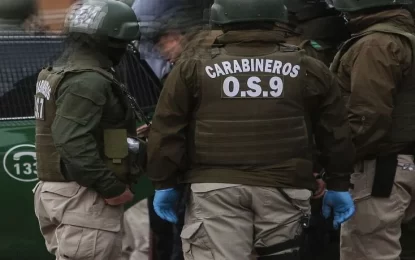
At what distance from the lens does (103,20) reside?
11.8 ft

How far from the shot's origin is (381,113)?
3.65 m

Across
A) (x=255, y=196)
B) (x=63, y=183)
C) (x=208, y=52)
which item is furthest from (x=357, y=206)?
(x=63, y=183)

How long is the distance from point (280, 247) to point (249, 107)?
60cm

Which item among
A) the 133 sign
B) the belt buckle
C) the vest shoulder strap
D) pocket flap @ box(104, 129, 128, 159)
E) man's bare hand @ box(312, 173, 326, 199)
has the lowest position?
man's bare hand @ box(312, 173, 326, 199)

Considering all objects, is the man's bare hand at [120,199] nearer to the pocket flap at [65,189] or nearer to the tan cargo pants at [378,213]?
the pocket flap at [65,189]

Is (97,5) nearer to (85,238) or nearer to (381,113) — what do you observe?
(85,238)

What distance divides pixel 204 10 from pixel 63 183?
160 centimetres

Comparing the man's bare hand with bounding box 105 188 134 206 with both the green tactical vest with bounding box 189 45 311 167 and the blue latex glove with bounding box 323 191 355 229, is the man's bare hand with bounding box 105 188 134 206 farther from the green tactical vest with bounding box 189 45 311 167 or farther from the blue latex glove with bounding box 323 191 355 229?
the blue latex glove with bounding box 323 191 355 229

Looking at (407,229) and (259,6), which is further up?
(259,6)

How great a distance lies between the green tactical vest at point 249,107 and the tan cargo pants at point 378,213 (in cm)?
74

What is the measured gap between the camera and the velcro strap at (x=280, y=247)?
3.35 metres

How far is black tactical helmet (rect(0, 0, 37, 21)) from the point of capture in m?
5.46

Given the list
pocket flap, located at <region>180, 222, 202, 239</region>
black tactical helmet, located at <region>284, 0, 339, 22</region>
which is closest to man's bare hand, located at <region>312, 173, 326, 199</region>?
pocket flap, located at <region>180, 222, 202, 239</region>

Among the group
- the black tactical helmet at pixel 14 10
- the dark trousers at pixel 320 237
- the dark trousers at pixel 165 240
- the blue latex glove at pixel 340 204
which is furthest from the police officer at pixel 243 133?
the black tactical helmet at pixel 14 10
